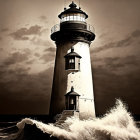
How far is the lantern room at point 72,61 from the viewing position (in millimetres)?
16453

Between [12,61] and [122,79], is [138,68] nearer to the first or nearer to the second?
[122,79]

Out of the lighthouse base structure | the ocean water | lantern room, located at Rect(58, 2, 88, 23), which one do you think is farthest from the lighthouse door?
lantern room, located at Rect(58, 2, 88, 23)

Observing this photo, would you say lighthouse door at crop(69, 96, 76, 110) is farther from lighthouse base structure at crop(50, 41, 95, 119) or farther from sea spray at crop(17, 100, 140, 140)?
sea spray at crop(17, 100, 140, 140)

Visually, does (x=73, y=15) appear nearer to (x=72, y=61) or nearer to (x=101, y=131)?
(x=72, y=61)

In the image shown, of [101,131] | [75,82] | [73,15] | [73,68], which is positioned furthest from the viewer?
[73,15]

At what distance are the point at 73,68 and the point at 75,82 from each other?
842 millimetres

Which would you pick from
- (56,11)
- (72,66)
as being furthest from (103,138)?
(56,11)

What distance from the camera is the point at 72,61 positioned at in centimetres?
1656

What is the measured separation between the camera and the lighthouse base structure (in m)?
16.3

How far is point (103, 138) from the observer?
10.1m

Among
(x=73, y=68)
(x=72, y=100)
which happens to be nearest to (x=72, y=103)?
(x=72, y=100)

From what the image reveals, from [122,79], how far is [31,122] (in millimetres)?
14038

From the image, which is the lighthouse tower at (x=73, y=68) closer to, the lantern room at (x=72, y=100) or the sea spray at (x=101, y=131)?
the lantern room at (x=72, y=100)

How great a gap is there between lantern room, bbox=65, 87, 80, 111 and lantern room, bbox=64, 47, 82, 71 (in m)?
1.45
